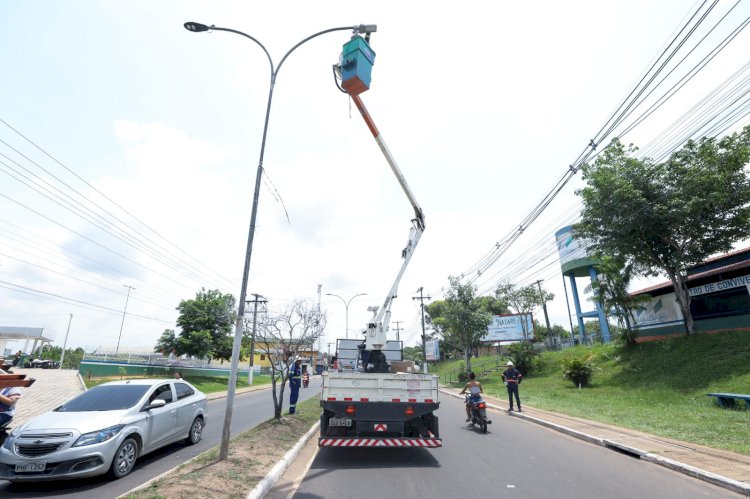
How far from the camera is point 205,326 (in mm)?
31953

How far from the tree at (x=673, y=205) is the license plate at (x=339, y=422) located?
17.6 m

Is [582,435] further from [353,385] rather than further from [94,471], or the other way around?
[94,471]

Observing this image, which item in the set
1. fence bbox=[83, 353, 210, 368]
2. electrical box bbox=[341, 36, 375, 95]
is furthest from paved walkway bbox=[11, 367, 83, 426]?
electrical box bbox=[341, 36, 375, 95]

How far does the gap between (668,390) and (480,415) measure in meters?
10.8

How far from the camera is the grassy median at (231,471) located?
16.4ft

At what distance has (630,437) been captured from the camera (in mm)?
9141

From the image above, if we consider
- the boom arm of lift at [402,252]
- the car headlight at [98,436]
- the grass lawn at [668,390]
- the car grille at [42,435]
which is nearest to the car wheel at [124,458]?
the car headlight at [98,436]

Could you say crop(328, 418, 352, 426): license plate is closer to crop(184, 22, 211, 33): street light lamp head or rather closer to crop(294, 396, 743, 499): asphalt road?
crop(294, 396, 743, 499): asphalt road

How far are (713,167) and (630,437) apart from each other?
1541cm

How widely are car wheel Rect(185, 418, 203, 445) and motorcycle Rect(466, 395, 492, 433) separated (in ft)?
23.5

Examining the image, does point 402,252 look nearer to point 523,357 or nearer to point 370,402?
point 370,402

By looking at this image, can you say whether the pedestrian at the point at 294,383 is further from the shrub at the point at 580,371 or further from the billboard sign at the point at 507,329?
the billboard sign at the point at 507,329

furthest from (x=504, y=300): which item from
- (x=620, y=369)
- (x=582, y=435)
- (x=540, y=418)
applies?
(x=582, y=435)

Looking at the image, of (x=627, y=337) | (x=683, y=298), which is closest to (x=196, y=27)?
(x=683, y=298)
